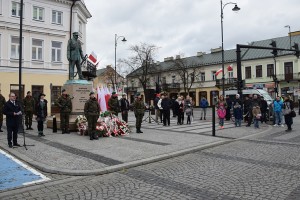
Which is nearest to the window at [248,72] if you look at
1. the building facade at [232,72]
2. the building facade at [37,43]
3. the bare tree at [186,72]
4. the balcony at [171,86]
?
the building facade at [232,72]

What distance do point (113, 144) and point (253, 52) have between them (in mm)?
46927

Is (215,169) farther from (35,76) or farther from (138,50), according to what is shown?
(138,50)

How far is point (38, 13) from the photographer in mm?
28781

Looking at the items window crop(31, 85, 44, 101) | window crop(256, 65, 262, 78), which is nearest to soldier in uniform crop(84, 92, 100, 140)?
window crop(31, 85, 44, 101)

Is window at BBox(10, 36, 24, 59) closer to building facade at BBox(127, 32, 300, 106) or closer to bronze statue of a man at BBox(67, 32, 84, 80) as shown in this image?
bronze statue of a man at BBox(67, 32, 84, 80)

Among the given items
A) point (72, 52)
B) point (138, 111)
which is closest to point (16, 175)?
point (138, 111)

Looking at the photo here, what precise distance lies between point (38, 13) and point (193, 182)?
28.0 m

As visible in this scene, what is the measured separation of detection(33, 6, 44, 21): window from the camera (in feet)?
93.7

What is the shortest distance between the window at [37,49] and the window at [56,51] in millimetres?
1188

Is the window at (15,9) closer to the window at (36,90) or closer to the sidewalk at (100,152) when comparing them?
the window at (36,90)

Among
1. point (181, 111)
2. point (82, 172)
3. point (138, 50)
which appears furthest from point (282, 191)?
point (138, 50)

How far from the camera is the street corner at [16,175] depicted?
5531 millimetres

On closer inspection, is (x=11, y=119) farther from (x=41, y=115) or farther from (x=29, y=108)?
(x=29, y=108)

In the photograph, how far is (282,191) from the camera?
16.3 feet
